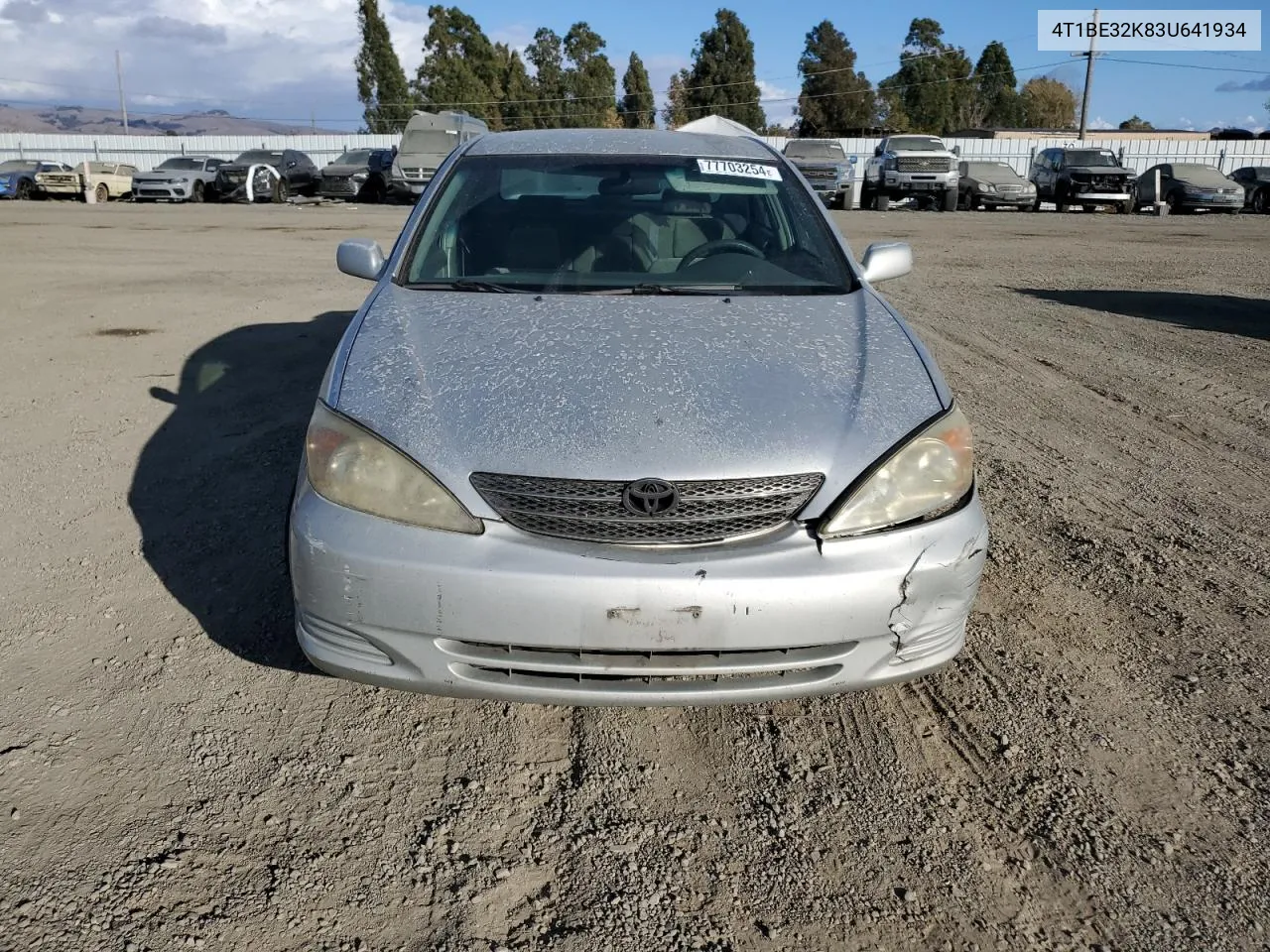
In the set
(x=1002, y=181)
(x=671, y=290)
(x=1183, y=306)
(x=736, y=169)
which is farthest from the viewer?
(x=1002, y=181)

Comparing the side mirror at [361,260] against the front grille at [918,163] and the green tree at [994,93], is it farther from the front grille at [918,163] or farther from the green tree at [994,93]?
the green tree at [994,93]

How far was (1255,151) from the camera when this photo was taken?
137 ft

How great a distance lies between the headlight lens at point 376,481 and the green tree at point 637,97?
70648 millimetres

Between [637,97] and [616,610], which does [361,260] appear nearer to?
[616,610]

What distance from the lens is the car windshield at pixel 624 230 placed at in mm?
3551

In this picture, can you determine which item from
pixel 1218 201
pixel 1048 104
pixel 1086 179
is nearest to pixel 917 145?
pixel 1086 179

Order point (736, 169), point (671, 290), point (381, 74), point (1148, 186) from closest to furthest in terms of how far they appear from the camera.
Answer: point (671, 290) → point (736, 169) → point (1148, 186) → point (381, 74)

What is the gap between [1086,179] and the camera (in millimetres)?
28172

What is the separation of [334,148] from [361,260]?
48.7 m

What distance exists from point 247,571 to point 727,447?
2.11 m

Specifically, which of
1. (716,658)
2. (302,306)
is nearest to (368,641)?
(716,658)

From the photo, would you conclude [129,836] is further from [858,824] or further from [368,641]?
[858,824]

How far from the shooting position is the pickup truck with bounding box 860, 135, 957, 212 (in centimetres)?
2748

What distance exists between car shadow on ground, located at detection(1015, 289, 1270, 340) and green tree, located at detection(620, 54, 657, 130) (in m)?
62.5
